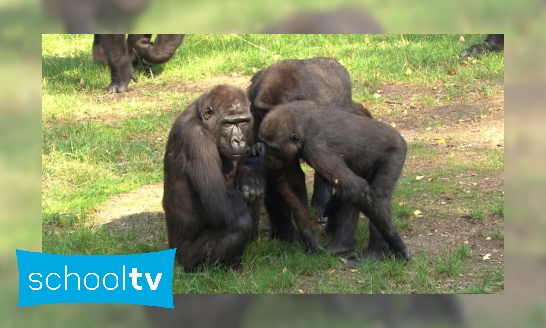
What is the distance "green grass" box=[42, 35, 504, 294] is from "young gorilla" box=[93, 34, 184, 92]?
22 centimetres

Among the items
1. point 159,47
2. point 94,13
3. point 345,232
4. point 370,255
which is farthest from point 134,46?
point 94,13

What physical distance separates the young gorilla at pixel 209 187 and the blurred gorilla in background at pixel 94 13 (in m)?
1.98

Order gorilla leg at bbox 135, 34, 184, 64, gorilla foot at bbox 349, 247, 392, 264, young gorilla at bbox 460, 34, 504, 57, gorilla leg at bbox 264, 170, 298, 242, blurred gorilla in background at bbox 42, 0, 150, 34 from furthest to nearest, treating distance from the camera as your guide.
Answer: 1. young gorilla at bbox 460, 34, 504, 57
2. gorilla leg at bbox 135, 34, 184, 64
3. gorilla leg at bbox 264, 170, 298, 242
4. gorilla foot at bbox 349, 247, 392, 264
5. blurred gorilla in background at bbox 42, 0, 150, 34

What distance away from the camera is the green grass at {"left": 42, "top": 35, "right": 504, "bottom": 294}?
17.9ft

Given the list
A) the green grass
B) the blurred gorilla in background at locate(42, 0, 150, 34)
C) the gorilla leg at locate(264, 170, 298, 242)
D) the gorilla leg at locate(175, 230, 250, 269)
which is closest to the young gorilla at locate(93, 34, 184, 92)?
the green grass

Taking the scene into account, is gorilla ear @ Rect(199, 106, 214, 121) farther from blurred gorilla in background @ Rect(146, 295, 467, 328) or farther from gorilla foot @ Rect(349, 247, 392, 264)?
blurred gorilla in background @ Rect(146, 295, 467, 328)

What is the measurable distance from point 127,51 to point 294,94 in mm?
4482

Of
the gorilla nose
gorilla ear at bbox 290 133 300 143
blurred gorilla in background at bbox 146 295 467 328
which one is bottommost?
blurred gorilla in background at bbox 146 295 467 328

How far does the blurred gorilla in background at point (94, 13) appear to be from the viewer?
3342mm

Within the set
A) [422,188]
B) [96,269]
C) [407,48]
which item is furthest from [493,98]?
→ [96,269]

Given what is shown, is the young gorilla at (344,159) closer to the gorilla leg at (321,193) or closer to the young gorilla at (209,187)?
the young gorilla at (209,187)

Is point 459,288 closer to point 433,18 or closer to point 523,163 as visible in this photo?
point 523,163

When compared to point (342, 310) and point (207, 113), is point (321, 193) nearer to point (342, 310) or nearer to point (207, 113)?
point (207, 113)

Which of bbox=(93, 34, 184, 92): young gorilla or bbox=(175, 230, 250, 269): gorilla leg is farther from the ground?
bbox=(93, 34, 184, 92): young gorilla
